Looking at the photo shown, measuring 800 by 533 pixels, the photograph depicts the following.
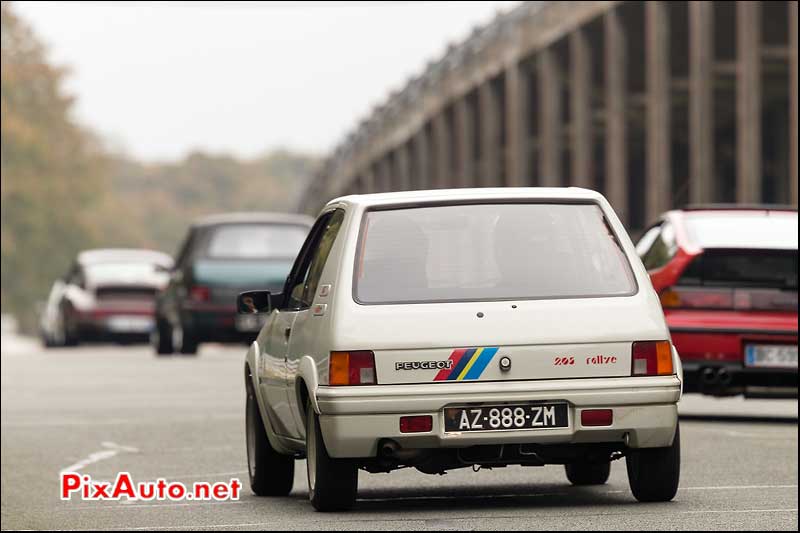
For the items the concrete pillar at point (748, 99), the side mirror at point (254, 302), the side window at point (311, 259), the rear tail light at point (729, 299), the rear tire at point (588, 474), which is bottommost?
the rear tire at point (588, 474)

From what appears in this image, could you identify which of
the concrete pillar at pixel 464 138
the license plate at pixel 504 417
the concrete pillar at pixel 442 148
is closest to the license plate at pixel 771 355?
the license plate at pixel 504 417

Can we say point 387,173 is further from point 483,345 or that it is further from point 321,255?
point 483,345

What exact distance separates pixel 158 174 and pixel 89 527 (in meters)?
182

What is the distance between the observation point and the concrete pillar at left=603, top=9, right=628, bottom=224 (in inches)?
1487

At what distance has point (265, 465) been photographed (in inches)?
440

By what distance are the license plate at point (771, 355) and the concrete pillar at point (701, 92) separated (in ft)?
57.9

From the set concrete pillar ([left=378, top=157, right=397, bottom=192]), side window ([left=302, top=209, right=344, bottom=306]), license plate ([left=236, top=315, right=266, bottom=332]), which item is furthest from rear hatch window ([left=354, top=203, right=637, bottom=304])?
concrete pillar ([left=378, top=157, right=397, bottom=192])

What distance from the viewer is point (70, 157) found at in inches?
3991

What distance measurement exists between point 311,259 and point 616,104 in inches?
1128

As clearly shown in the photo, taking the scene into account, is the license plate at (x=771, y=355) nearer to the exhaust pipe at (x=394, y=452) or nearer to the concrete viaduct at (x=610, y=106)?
the exhaust pipe at (x=394, y=452)

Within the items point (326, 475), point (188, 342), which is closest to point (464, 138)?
point (188, 342)

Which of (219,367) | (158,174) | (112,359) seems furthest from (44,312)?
(158,174)

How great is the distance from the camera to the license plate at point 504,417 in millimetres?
9258

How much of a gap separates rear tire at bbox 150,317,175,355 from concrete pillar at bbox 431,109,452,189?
24.5 m
